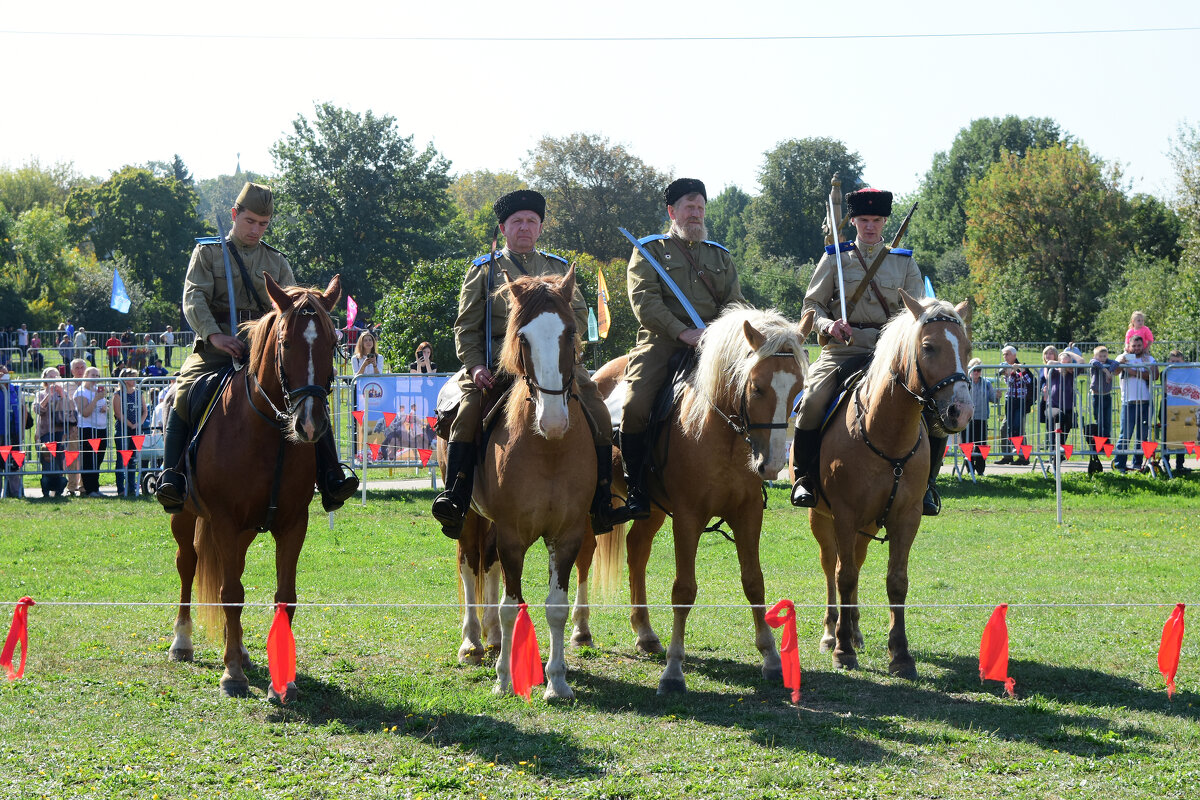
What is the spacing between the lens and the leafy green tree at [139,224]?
71.8 metres

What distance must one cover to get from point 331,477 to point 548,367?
6.59ft

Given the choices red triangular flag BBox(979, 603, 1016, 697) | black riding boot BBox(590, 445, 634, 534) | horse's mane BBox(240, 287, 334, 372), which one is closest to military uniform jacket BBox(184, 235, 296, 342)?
horse's mane BBox(240, 287, 334, 372)

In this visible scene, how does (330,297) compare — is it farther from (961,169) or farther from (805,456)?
(961,169)

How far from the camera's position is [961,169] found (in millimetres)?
83875

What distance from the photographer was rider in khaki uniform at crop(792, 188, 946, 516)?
27.3 ft

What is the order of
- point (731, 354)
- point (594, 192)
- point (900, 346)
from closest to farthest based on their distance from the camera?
1. point (731, 354)
2. point (900, 346)
3. point (594, 192)

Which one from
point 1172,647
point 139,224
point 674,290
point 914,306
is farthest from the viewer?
point 139,224

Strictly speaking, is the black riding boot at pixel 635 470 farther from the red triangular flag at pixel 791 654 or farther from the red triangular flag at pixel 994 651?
the red triangular flag at pixel 994 651

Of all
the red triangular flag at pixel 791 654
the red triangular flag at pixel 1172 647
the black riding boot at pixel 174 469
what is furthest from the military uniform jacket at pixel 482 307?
the red triangular flag at pixel 1172 647

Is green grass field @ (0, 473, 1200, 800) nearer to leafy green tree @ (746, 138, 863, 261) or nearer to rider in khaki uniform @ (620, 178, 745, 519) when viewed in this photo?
rider in khaki uniform @ (620, 178, 745, 519)

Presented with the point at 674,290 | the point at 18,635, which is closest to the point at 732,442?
the point at 674,290

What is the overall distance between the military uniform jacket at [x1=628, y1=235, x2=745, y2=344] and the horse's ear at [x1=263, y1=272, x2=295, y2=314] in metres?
2.57

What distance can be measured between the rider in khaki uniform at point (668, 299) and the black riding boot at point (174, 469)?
3.12 meters

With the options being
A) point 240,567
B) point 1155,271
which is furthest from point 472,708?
point 1155,271
